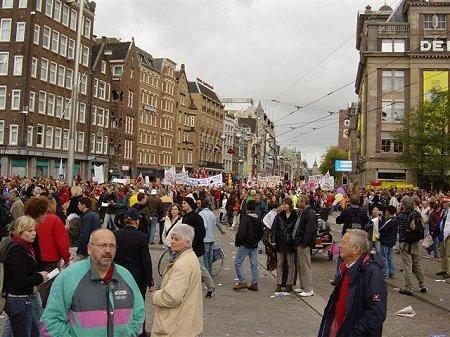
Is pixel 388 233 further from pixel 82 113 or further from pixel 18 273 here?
pixel 82 113

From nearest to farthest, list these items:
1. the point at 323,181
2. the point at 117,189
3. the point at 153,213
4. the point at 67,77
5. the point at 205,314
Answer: the point at 205,314 → the point at 153,213 → the point at 117,189 → the point at 323,181 → the point at 67,77

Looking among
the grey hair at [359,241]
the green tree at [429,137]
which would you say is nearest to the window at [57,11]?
the green tree at [429,137]

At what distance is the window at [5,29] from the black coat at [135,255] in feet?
153

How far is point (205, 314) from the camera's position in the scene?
9016 mm

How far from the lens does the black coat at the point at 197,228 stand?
10.4 metres

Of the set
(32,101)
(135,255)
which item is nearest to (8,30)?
(32,101)

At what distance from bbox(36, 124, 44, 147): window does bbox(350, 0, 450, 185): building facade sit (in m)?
33.9

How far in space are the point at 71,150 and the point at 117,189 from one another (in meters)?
4.46

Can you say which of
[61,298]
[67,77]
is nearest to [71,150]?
[61,298]

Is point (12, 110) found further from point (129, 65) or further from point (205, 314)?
point (205, 314)

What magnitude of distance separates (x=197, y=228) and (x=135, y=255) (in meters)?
3.80

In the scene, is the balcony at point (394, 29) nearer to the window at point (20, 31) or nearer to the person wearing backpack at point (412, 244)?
the window at point (20, 31)

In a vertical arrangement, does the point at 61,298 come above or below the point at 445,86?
below

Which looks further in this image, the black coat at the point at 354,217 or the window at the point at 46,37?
the window at the point at 46,37
